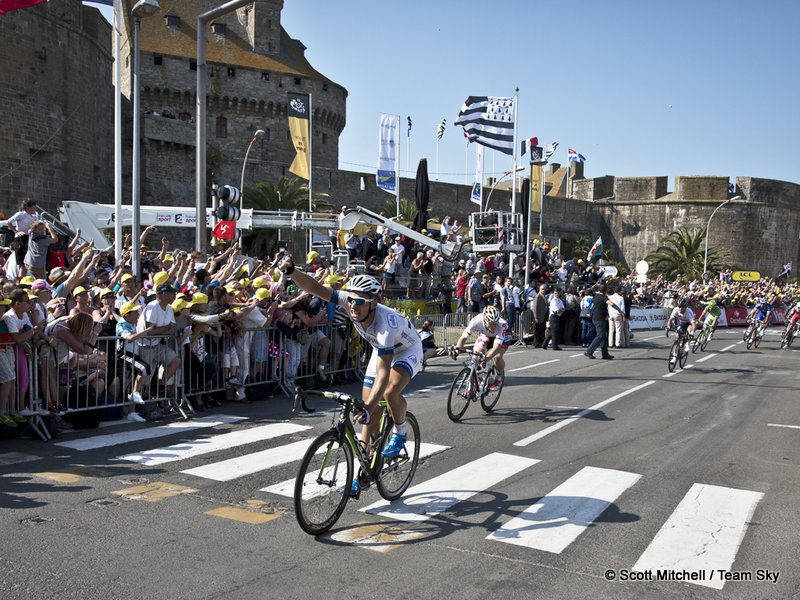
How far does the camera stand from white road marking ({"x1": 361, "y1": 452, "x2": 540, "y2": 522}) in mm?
5980

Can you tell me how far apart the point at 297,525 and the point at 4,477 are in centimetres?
311

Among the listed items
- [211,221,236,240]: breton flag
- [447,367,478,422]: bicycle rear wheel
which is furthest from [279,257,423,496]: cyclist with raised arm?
[211,221,236,240]: breton flag

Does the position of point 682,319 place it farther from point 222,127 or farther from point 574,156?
point 222,127

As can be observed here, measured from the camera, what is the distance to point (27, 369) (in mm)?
8359

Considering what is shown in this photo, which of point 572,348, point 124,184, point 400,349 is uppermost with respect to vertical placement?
point 124,184

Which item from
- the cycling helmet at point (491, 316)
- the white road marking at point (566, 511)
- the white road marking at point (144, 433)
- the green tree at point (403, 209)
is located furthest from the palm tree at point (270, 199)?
the white road marking at point (566, 511)

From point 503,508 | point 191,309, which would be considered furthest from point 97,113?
point 503,508

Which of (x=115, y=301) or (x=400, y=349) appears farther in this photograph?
(x=115, y=301)

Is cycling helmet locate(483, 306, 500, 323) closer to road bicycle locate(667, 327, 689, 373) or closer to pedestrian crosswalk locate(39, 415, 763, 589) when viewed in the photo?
pedestrian crosswalk locate(39, 415, 763, 589)

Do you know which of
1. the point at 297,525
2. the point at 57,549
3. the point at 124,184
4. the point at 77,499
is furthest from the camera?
the point at 124,184

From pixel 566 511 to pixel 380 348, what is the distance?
2.17 m

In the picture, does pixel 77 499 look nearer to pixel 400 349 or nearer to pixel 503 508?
pixel 400 349

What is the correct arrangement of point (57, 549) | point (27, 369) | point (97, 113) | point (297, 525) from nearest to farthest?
point (57, 549), point (297, 525), point (27, 369), point (97, 113)

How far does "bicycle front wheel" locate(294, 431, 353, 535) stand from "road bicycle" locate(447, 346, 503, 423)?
4297mm
